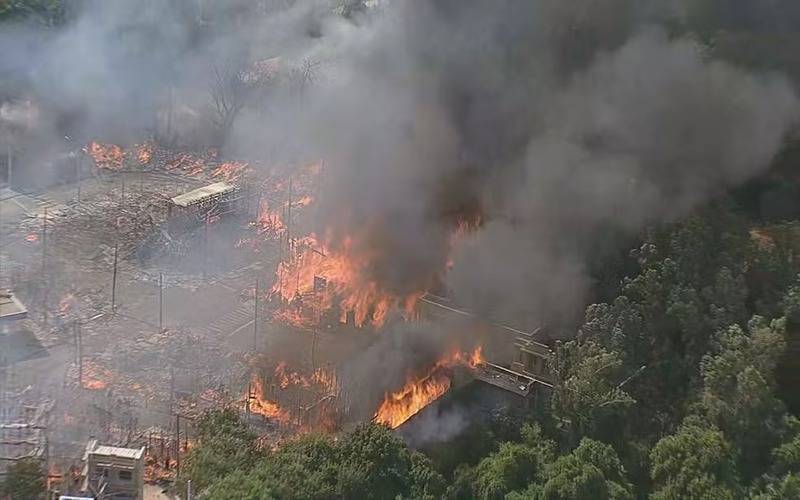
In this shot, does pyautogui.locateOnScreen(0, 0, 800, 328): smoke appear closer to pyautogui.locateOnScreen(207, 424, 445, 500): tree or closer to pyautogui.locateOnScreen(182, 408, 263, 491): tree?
pyautogui.locateOnScreen(207, 424, 445, 500): tree

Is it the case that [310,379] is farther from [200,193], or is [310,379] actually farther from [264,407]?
[200,193]

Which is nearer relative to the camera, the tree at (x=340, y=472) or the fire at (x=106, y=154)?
the tree at (x=340, y=472)

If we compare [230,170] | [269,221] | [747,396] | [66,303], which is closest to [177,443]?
[66,303]

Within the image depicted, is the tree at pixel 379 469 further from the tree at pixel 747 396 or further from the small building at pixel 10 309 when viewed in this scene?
the small building at pixel 10 309

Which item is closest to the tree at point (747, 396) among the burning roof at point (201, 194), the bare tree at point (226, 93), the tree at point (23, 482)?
the tree at point (23, 482)

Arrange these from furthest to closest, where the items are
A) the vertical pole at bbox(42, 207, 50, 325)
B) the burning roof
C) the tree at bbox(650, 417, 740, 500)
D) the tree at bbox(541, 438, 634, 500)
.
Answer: the burning roof, the vertical pole at bbox(42, 207, 50, 325), the tree at bbox(650, 417, 740, 500), the tree at bbox(541, 438, 634, 500)

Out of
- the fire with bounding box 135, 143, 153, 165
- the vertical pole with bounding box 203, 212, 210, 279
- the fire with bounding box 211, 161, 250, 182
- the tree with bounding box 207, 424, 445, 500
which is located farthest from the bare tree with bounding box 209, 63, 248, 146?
the tree with bounding box 207, 424, 445, 500
